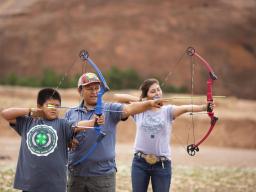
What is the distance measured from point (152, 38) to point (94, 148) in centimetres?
2976

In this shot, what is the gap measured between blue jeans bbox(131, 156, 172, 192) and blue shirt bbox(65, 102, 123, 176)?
69cm

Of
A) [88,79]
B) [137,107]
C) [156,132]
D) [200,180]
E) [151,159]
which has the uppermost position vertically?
[88,79]

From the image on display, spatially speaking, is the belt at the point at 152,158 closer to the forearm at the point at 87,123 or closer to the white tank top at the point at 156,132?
the white tank top at the point at 156,132

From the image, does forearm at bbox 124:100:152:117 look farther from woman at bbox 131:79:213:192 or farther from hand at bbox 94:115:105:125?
woman at bbox 131:79:213:192

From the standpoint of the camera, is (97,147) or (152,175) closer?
(97,147)

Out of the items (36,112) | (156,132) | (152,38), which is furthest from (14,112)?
(152,38)

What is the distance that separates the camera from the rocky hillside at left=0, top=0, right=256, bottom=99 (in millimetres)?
34094

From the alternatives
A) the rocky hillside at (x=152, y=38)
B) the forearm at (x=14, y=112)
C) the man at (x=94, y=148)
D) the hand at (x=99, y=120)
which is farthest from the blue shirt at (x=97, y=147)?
the rocky hillside at (x=152, y=38)

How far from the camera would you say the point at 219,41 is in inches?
1358

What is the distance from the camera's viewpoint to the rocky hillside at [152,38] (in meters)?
34.1

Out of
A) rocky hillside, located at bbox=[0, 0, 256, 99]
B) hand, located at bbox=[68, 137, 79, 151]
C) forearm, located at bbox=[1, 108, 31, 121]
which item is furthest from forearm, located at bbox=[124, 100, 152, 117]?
rocky hillside, located at bbox=[0, 0, 256, 99]

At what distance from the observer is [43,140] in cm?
459

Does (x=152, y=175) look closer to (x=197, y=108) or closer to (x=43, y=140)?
(x=197, y=108)

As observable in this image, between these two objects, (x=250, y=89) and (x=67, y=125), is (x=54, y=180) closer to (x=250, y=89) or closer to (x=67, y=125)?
(x=67, y=125)
